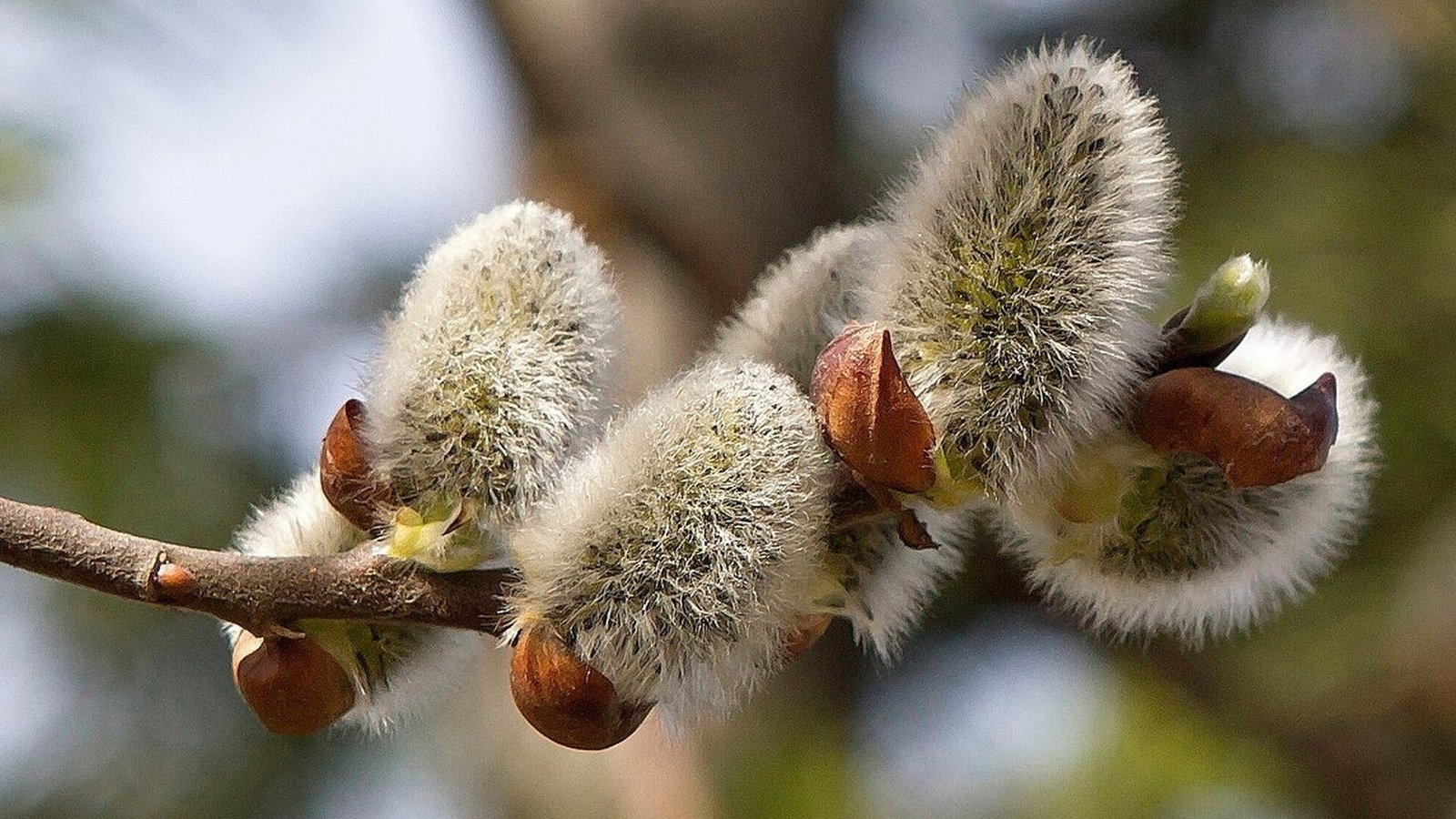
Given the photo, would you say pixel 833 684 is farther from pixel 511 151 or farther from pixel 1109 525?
pixel 1109 525

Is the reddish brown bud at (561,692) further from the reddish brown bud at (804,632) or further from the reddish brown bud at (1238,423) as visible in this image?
the reddish brown bud at (1238,423)

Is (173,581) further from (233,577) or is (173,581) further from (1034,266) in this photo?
(1034,266)

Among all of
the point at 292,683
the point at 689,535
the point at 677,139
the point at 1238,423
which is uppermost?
the point at 677,139

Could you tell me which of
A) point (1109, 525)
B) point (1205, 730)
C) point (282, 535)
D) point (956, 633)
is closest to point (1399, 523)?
point (1205, 730)

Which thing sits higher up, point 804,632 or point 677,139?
point 677,139

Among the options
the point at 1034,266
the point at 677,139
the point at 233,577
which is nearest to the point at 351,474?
the point at 233,577

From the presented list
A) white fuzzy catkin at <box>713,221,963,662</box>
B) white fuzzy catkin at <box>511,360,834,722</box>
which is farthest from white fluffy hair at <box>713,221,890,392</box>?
white fuzzy catkin at <box>511,360,834,722</box>

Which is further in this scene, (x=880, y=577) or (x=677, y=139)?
(x=677, y=139)

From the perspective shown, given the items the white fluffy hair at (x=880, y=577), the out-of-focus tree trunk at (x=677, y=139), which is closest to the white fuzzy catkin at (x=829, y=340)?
the white fluffy hair at (x=880, y=577)
